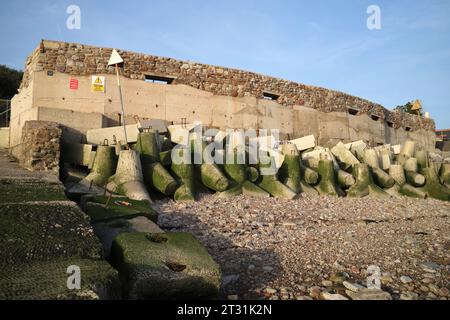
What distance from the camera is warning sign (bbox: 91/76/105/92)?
399 inches

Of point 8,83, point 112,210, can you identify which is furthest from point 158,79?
point 8,83

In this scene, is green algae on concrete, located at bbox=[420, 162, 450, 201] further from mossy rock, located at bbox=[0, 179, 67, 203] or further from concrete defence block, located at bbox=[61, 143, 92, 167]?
mossy rock, located at bbox=[0, 179, 67, 203]

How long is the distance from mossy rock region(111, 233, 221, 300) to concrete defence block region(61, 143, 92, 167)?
17.0ft

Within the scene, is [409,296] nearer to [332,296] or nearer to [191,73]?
[332,296]

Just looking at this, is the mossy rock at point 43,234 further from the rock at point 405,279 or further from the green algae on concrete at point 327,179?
the green algae on concrete at point 327,179

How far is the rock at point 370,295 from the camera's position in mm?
3109

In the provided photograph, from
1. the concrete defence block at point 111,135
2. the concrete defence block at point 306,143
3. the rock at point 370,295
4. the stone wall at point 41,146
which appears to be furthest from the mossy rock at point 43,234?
the concrete defence block at point 306,143

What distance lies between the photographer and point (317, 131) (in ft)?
48.3

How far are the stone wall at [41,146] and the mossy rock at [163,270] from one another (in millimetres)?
4664

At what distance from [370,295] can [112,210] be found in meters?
3.12

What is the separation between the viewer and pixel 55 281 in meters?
2.33

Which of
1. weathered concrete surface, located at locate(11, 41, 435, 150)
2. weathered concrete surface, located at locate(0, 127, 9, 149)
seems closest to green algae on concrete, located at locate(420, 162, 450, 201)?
weathered concrete surface, located at locate(11, 41, 435, 150)
